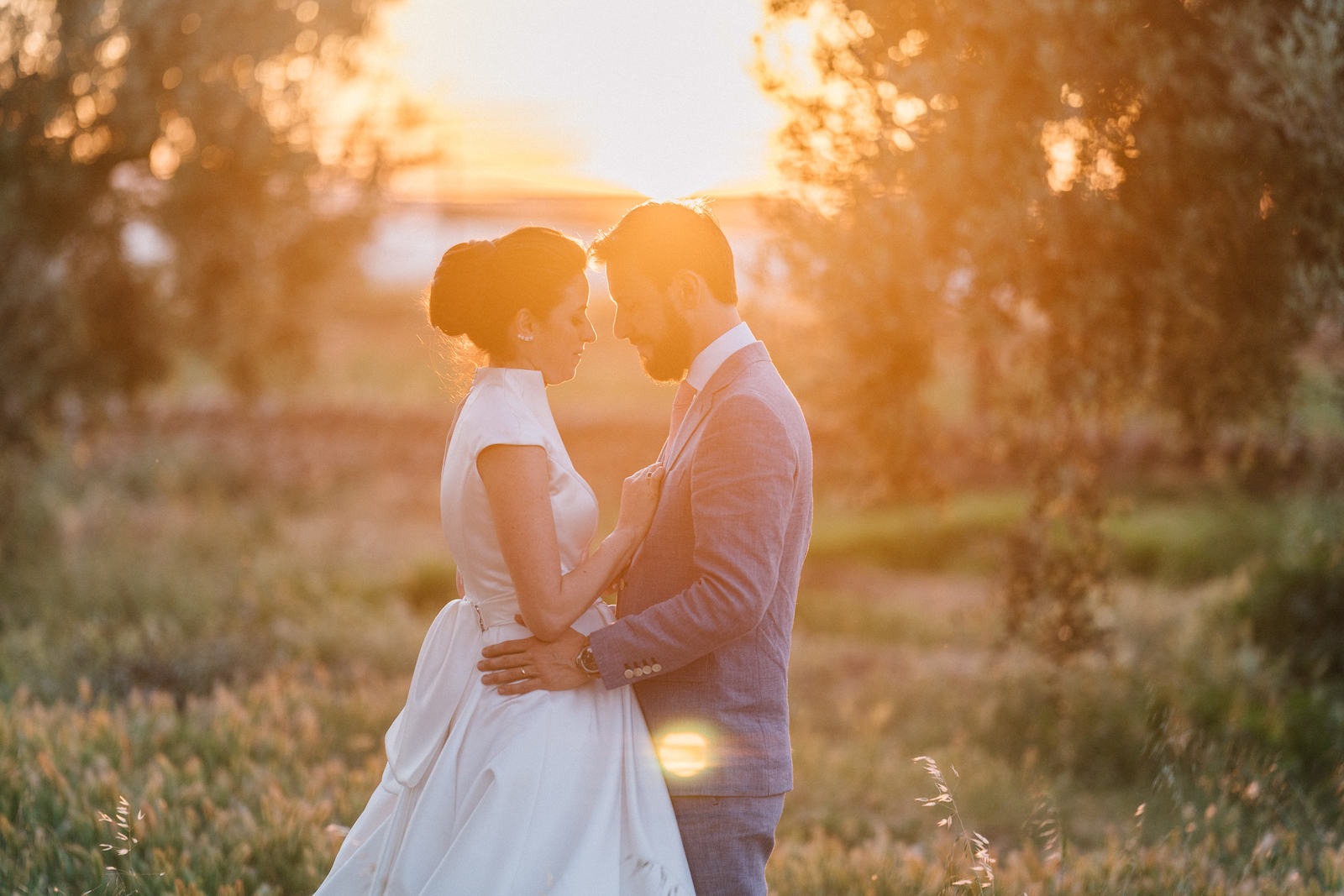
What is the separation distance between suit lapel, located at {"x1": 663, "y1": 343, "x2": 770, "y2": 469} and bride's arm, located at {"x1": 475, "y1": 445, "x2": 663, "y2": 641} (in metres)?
0.41

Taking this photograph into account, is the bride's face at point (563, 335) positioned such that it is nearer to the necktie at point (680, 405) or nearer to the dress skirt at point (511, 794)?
the necktie at point (680, 405)

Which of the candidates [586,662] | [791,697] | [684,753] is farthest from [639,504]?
[791,697]

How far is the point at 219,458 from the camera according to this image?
16.2 meters

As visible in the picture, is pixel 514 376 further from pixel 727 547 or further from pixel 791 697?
pixel 791 697

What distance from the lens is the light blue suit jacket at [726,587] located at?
9.25 ft

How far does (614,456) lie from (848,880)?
567 inches

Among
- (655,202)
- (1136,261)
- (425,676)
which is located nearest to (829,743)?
(1136,261)

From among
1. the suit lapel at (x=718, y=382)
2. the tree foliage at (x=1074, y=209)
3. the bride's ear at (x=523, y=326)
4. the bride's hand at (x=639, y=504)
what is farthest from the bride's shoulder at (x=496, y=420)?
the tree foliage at (x=1074, y=209)

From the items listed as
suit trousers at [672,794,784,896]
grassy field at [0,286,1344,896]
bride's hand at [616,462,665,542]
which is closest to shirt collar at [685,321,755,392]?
bride's hand at [616,462,665,542]

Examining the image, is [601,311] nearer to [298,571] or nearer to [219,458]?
[219,458]

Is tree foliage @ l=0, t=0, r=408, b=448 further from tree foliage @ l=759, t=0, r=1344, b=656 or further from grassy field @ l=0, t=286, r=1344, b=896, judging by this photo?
tree foliage @ l=759, t=0, r=1344, b=656

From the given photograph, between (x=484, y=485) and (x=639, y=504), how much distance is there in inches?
17.0

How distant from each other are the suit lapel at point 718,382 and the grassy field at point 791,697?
4.39 ft

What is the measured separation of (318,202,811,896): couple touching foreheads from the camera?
9.37ft
